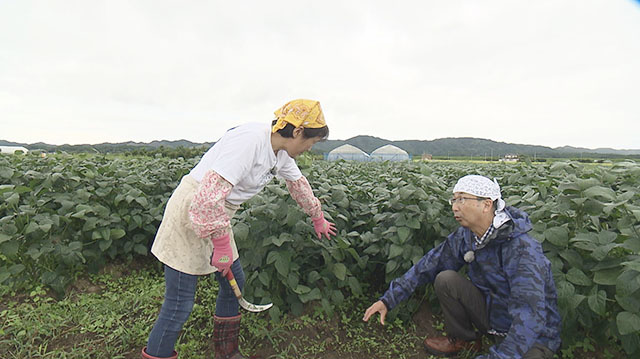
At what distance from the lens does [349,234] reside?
2725 millimetres

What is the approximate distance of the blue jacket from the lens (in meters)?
1.84

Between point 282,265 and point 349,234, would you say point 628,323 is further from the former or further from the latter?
point 282,265

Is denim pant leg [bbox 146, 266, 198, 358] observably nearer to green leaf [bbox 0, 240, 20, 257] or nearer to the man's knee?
the man's knee

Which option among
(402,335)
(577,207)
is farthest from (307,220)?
(577,207)

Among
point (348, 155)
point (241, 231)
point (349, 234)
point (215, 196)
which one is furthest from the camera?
point (348, 155)

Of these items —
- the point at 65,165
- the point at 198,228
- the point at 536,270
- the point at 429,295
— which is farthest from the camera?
the point at 65,165

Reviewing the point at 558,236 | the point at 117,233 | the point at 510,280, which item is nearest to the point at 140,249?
the point at 117,233

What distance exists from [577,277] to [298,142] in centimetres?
162

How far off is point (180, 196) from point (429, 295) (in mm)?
1891

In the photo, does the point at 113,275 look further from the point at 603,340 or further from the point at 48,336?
the point at 603,340

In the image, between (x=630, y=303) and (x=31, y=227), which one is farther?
(x=31, y=227)

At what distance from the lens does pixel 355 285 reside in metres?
2.70

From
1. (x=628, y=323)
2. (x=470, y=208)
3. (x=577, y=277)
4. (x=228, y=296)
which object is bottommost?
(x=228, y=296)

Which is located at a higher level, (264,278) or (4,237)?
(4,237)
